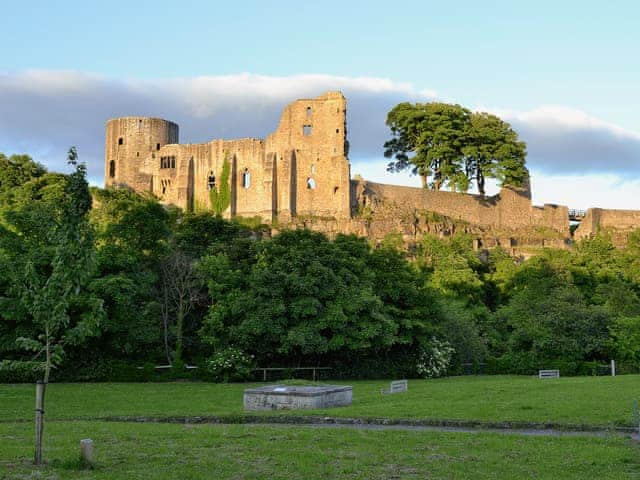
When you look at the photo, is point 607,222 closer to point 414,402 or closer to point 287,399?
point 414,402

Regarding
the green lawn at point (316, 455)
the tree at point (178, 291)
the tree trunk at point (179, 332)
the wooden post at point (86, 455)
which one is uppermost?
the tree at point (178, 291)

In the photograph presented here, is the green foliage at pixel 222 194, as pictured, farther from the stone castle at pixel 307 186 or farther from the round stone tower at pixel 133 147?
the round stone tower at pixel 133 147

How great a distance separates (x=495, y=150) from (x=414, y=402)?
50096 mm

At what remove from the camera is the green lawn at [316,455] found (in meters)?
13.2

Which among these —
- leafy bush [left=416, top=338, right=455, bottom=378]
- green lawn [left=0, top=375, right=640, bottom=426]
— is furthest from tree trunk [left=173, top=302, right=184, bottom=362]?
leafy bush [left=416, top=338, right=455, bottom=378]

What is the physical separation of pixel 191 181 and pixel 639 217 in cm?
3789

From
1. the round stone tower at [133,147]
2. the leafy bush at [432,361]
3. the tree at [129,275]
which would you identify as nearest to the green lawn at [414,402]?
the tree at [129,275]

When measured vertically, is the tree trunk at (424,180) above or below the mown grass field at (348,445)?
above

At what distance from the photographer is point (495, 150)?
71125 mm

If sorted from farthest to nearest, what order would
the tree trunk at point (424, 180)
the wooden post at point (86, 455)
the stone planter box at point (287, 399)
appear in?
the tree trunk at point (424, 180)
the stone planter box at point (287, 399)
the wooden post at point (86, 455)

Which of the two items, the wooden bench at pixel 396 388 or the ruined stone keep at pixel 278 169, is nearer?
the wooden bench at pixel 396 388

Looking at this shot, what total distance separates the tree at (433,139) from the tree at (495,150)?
0.96m

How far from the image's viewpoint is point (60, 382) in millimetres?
36281

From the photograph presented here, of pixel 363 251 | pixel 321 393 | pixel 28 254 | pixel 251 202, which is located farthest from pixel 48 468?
pixel 251 202
